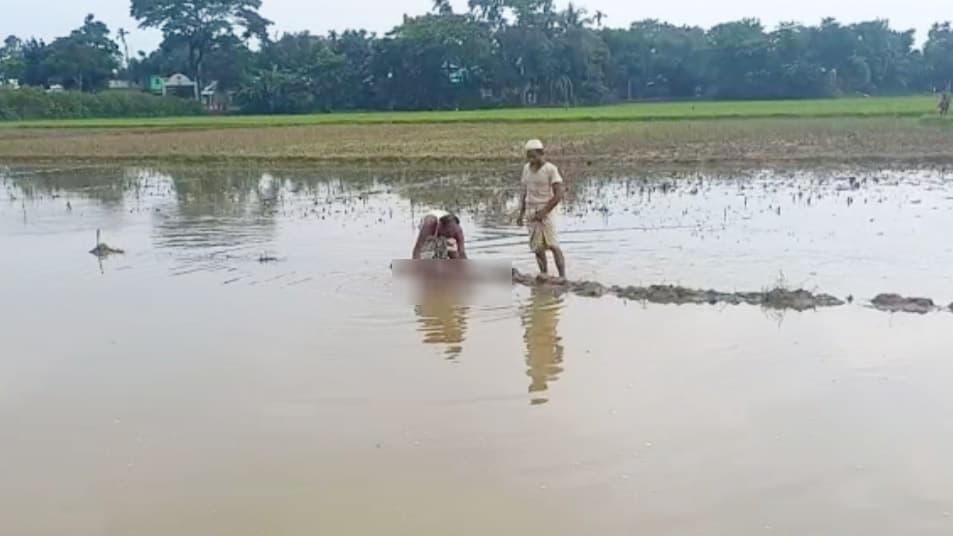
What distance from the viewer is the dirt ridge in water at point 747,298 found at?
23.6 feet

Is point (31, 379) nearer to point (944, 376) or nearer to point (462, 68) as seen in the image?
point (944, 376)

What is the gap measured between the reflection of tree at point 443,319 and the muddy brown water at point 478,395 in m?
0.03

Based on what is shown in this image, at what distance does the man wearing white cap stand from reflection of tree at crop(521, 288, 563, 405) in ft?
1.43

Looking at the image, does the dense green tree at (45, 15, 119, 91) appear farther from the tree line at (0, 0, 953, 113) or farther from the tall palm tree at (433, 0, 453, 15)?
the tall palm tree at (433, 0, 453, 15)

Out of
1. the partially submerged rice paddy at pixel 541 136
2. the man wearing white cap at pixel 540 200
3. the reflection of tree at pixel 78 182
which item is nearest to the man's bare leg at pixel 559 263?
the man wearing white cap at pixel 540 200

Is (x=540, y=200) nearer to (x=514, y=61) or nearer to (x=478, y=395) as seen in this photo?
(x=478, y=395)

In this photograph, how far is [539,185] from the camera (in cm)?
859

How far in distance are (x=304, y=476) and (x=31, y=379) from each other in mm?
2546

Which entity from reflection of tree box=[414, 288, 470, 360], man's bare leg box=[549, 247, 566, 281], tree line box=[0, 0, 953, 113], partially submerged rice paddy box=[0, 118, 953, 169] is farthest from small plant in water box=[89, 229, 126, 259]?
tree line box=[0, 0, 953, 113]

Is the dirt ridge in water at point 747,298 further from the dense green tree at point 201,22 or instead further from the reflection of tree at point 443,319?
the dense green tree at point 201,22

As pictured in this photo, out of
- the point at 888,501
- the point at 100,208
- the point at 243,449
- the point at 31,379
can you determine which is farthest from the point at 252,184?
the point at 888,501

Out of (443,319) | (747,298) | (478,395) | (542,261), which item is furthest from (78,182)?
(478,395)

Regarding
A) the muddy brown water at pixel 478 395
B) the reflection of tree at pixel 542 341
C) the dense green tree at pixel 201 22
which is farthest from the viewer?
the dense green tree at pixel 201 22

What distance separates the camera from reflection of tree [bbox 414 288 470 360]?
6.77m
